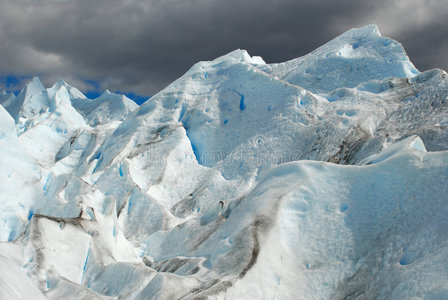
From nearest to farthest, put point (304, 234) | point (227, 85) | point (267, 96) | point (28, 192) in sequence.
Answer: point (304, 234), point (28, 192), point (267, 96), point (227, 85)

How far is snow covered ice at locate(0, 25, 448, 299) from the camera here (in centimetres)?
818

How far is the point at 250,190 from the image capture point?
1245 centimetres

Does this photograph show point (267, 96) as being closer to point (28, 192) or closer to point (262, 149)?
point (262, 149)

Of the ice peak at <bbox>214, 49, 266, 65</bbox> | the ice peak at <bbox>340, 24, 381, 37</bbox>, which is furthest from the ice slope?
the ice peak at <bbox>214, 49, 266, 65</bbox>

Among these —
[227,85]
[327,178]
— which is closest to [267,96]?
[227,85]

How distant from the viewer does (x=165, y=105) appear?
25625mm

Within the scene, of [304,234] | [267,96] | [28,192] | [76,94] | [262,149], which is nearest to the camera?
[304,234]

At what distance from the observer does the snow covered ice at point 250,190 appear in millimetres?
8180

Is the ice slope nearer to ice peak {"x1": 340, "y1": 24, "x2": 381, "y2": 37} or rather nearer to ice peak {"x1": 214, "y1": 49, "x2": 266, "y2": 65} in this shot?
ice peak {"x1": 340, "y1": 24, "x2": 381, "y2": 37}

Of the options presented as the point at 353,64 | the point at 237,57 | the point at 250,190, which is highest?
the point at 237,57

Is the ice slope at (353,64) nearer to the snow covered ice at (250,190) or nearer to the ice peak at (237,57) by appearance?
the snow covered ice at (250,190)

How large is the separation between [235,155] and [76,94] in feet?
189

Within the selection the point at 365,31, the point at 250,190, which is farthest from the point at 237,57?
the point at 250,190

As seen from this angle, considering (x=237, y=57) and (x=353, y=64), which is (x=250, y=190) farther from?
(x=237, y=57)
